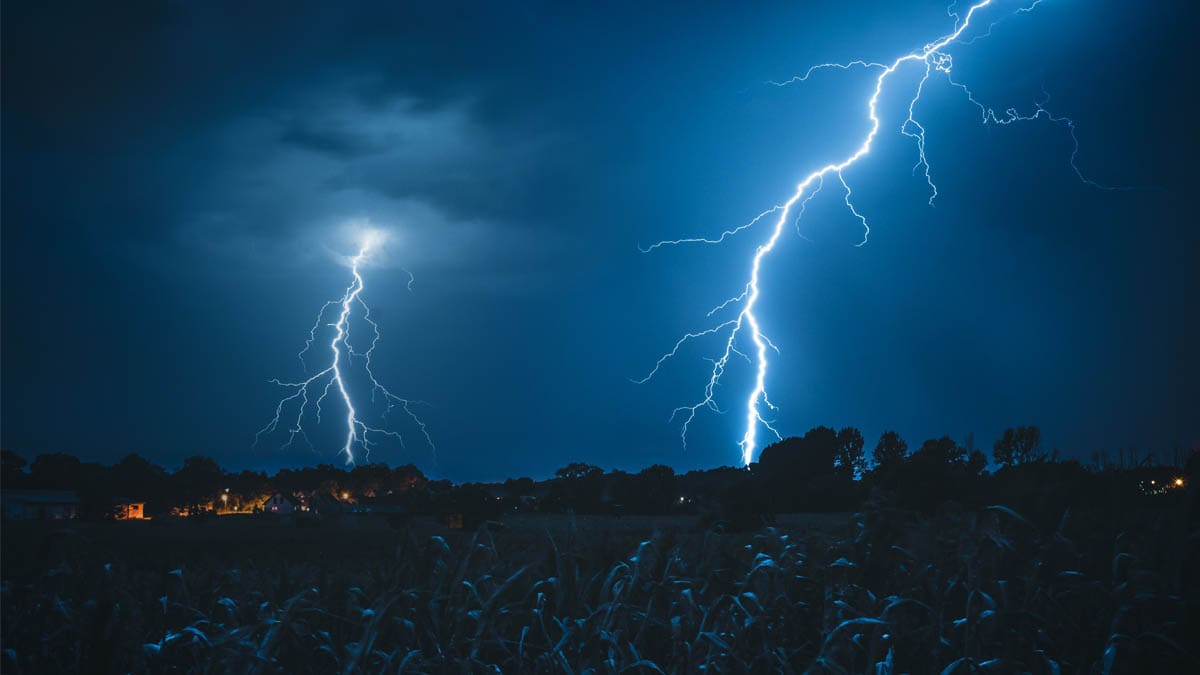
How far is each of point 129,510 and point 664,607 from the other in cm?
6019

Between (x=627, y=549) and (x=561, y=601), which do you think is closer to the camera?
(x=561, y=601)

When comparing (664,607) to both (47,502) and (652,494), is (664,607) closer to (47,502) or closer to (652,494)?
(652,494)

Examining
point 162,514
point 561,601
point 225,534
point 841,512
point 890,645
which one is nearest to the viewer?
point 890,645

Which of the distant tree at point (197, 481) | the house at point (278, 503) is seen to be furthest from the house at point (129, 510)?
the house at point (278, 503)

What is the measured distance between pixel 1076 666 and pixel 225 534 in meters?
34.2

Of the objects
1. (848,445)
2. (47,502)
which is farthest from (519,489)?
(47,502)

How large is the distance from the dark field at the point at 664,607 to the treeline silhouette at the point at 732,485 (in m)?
0.51

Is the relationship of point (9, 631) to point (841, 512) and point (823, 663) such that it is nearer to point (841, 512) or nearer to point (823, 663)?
point (823, 663)

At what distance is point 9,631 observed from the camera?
416 centimetres

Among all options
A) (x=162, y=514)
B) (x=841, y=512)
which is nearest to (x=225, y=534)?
(x=841, y=512)

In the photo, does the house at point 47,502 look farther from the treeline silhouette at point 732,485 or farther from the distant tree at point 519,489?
the distant tree at point 519,489

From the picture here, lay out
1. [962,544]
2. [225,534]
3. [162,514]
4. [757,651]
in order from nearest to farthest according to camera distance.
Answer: [757,651] → [962,544] → [225,534] → [162,514]

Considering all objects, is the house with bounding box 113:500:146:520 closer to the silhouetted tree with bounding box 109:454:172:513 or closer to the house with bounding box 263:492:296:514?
the silhouetted tree with bounding box 109:454:172:513

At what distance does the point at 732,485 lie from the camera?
1675 cm
